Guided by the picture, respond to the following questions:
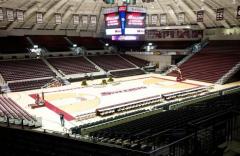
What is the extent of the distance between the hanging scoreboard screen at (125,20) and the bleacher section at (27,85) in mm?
11536

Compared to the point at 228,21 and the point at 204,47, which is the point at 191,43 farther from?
the point at 228,21

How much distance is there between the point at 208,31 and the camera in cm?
3966

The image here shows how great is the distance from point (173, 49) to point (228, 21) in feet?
32.4

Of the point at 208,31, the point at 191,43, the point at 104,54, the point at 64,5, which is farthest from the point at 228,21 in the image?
the point at 64,5

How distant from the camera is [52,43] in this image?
39781mm

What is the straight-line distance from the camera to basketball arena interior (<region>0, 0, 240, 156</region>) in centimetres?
918

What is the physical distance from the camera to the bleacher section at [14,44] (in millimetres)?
34450

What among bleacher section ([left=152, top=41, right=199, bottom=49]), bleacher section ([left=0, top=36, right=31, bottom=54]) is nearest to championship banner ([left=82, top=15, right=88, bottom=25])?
bleacher section ([left=0, top=36, right=31, bottom=54])

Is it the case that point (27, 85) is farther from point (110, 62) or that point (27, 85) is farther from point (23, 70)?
point (110, 62)

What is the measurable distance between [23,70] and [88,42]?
14990 mm

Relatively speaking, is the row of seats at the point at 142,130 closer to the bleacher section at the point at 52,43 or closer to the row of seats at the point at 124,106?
the row of seats at the point at 124,106

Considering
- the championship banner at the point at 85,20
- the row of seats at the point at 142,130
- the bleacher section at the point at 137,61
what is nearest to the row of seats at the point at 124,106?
the row of seats at the point at 142,130

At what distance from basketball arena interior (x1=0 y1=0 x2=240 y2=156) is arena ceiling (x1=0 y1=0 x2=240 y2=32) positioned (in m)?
0.15

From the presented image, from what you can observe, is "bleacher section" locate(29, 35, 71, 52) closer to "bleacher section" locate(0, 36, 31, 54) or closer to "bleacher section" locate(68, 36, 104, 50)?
"bleacher section" locate(0, 36, 31, 54)
